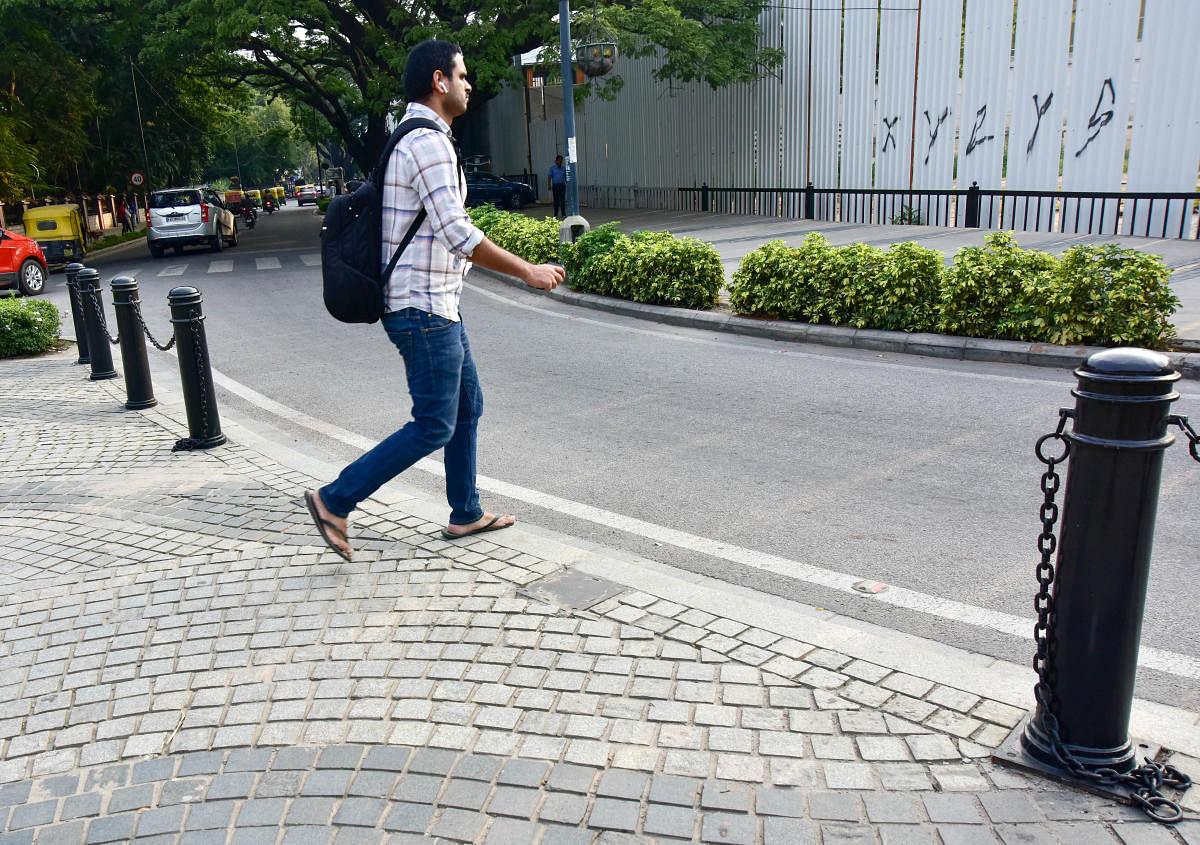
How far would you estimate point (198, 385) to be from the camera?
6297mm

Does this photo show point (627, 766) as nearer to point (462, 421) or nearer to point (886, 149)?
point (462, 421)

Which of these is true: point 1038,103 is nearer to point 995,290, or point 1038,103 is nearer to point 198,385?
point 995,290

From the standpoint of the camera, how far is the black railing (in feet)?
51.3

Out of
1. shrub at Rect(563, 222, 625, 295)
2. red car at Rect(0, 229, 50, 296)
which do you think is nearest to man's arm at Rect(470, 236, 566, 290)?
shrub at Rect(563, 222, 625, 295)

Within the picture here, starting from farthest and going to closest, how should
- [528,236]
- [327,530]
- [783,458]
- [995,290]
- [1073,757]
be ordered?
1. [528,236]
2. [995,290]
3. [783,458]
4. [327,530]
5. [1073,757]

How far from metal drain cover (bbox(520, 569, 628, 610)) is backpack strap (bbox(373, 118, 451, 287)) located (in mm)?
1373

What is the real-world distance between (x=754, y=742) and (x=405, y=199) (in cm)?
241

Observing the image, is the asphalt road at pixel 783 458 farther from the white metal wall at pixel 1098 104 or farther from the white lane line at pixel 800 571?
the white metal wall at pixel 1098 104

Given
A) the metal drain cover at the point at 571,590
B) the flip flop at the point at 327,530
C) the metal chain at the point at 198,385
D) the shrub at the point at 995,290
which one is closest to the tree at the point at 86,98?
the metal chain at the point at 198,385

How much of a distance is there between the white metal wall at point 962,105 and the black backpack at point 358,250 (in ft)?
50.9

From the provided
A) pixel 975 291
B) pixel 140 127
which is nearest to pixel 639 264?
pixel 975 291

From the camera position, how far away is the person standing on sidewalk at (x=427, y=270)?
3814 mm

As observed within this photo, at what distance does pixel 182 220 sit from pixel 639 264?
57.4ft

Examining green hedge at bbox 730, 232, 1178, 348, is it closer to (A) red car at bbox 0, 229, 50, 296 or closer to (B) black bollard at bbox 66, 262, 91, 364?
(B) black bollard at bbox 66, 262, 91, 364
